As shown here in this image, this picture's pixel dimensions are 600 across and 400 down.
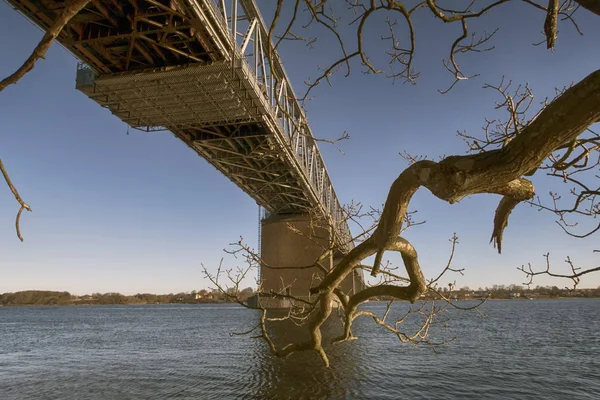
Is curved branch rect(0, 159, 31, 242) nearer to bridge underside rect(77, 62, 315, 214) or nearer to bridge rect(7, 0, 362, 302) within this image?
bridge rect(7, 0, 362, 302)

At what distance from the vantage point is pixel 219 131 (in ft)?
79.3

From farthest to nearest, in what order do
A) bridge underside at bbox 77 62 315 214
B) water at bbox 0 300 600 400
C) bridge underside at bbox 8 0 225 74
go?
1. bridge underside at bbox 77 62 315 214
2. bridge underside at bbox 8 0 225 74
3. water at bbox 0 300 600 400

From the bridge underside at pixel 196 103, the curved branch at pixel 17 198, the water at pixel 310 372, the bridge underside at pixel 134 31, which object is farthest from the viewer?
the bridge underside at pixel 196 103

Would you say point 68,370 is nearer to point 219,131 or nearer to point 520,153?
point 219,131

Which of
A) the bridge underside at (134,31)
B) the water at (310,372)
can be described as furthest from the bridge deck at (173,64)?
the water at (310,372)

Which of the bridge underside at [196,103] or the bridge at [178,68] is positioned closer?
the bridge at [178,68]

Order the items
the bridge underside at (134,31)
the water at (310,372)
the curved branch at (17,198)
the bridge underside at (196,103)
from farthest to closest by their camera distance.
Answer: the bridge underside at (196,103)
the bridge underside at (134,31)
the water at (310,372)
the curved branch at (17,198)

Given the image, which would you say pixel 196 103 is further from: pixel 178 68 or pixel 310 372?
pixel 310 372

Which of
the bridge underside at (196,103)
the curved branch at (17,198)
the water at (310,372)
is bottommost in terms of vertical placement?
the water at (310,372)

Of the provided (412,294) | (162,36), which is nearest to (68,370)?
(162,36)

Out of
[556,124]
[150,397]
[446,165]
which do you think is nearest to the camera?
[556,124]

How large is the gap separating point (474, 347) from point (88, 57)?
74.4 ft

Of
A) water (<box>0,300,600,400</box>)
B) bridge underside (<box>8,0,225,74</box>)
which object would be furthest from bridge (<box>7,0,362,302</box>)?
water (<box>0,300,600,400</box>)

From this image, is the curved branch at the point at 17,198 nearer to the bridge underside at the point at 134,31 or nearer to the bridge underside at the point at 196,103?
the bridge underside at the point at 134,31
